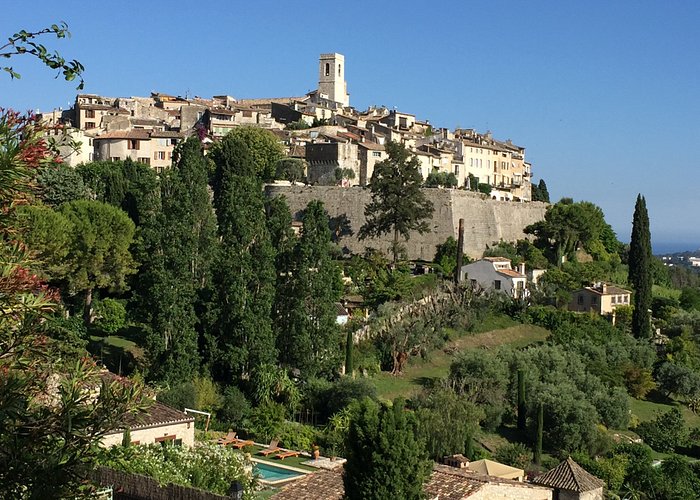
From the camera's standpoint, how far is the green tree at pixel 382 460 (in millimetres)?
15805

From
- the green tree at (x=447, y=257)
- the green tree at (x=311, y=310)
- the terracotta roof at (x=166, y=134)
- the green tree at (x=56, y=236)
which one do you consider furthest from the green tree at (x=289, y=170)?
the green tree at (x=311, y=310)

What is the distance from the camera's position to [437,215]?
51.6 metres

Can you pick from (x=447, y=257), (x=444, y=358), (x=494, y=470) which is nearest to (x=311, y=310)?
(x=444, y=358)

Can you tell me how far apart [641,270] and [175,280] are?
24.6 m

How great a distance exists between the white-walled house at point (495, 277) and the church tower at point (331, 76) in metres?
54.8

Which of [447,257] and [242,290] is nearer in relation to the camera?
[242,290]

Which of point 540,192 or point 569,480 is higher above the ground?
point 540,192

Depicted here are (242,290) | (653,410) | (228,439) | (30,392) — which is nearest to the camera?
(30,392)

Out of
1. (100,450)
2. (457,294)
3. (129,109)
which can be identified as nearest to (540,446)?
(457,294)

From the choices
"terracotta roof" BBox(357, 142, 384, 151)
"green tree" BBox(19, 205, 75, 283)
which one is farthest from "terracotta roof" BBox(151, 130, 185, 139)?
"green tree" BBox(19, 205, 75, 283)

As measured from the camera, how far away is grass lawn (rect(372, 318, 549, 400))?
3303 cm

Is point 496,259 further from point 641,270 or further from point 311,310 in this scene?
point 311,310

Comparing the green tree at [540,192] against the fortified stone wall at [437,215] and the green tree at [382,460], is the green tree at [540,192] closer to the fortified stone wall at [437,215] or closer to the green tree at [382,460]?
the fortified stone wall at [437,215]

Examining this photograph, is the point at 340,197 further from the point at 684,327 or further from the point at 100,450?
the point at 100,450
